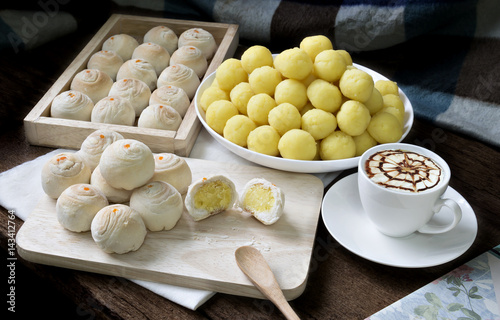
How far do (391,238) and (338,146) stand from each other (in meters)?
0.23

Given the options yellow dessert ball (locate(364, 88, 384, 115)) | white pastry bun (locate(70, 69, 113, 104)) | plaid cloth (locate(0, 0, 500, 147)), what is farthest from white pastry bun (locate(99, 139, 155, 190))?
plaid cloth (locate(0, 0, 500, 147))

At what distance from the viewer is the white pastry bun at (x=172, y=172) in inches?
40.5

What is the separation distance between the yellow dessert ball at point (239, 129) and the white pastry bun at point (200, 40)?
1.42 ft

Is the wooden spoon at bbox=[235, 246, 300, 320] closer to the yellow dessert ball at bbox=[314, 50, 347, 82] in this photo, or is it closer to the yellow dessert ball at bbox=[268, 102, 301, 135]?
the yellow dessert ball at bbox=[268, 102, 301, 135]

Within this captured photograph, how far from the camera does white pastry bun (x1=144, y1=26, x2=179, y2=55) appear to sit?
1539 millimetres

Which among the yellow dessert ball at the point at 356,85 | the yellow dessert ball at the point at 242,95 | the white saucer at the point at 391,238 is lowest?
the white saucer at the point at 391,238

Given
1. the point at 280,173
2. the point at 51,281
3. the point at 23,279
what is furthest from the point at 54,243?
the point at 280,173

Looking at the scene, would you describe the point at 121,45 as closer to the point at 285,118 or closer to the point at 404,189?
the point at 285,118

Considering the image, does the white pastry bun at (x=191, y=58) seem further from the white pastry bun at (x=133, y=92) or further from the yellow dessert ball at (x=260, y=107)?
the yellow dessert ball at (x=260, y=107)

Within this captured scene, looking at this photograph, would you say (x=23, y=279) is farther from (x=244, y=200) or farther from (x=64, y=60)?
(x=64, y=60)

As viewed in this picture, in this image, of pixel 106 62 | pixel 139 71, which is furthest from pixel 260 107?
pixel 106 62

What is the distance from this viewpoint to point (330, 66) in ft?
3.68

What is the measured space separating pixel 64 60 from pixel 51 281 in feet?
2.75

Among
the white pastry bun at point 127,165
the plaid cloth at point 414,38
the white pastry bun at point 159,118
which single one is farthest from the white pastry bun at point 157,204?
the plaid cloth at point 414,38
